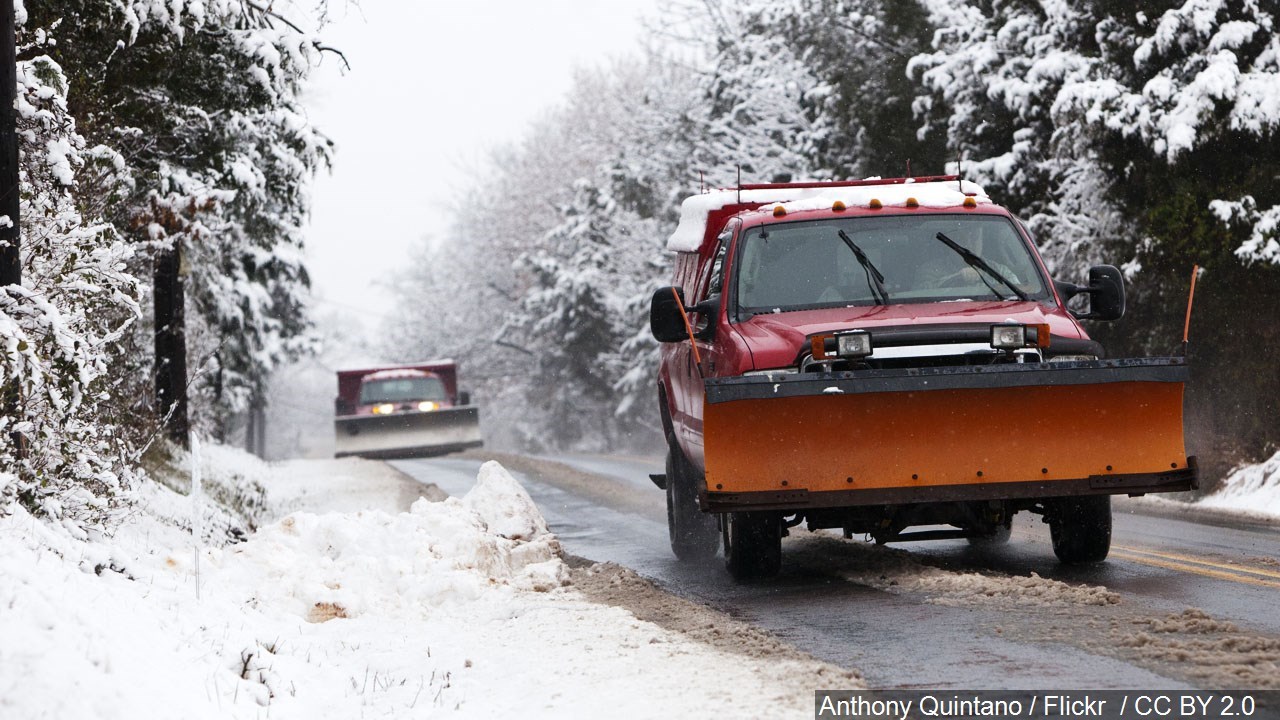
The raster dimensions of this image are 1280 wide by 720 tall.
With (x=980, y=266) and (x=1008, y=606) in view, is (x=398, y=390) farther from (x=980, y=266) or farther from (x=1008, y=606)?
(x=1008, y=606)

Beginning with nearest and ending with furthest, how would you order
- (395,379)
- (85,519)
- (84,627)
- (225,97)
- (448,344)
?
(84,627), (85,519), (225,97), (395,379), (448,344)

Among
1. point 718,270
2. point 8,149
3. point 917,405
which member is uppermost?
point 8,149

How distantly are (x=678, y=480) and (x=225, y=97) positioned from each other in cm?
614

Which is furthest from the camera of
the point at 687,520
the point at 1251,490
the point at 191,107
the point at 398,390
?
the point at 398,390

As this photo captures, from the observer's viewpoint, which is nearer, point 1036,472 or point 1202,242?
point 1036,472

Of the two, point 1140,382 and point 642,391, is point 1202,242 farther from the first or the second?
point 642,391

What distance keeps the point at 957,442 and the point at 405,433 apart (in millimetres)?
28610

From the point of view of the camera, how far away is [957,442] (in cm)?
768

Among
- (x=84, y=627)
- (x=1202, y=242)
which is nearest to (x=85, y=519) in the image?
(x=84, y=627)

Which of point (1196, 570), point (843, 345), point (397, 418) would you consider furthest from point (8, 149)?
point (397, 418)

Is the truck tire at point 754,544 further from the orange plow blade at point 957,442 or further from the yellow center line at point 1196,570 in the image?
the yellow center line at point 1196,570

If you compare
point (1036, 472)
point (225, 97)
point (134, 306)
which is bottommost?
point (1036, 472)

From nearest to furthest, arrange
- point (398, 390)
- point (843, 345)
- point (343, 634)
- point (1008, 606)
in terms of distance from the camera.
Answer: point (1008, 606) < point (343, 634) < point (843, 345) < point (398, 390)

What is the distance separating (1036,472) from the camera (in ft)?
25.2
